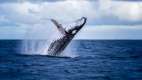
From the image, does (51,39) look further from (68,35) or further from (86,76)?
(86,76)

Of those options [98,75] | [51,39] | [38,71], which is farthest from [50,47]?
[98,75]

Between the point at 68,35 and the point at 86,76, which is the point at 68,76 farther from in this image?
the point at 68,35

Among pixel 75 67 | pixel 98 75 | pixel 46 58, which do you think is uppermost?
pixel 98 75

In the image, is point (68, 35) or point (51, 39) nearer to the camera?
point (68, 35)

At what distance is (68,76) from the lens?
132 feet

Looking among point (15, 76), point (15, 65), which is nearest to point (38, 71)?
point (15, 76)

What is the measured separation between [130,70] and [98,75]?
667cm

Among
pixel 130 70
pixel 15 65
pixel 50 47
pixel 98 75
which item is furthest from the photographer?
pixel 50 47

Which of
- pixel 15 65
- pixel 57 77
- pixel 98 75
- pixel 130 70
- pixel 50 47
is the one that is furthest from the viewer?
pixel 50 47

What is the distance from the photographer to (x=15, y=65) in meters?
51.7

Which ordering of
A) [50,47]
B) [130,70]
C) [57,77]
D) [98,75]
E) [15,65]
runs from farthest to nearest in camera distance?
1. [50,47]
2. [15,65]
3. [130,70]
4. [98,75]
5. [57,77]

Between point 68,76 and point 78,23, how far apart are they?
1089 centimetres

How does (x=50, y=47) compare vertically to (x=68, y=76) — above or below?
below

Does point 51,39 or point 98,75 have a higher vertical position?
point 98,75
